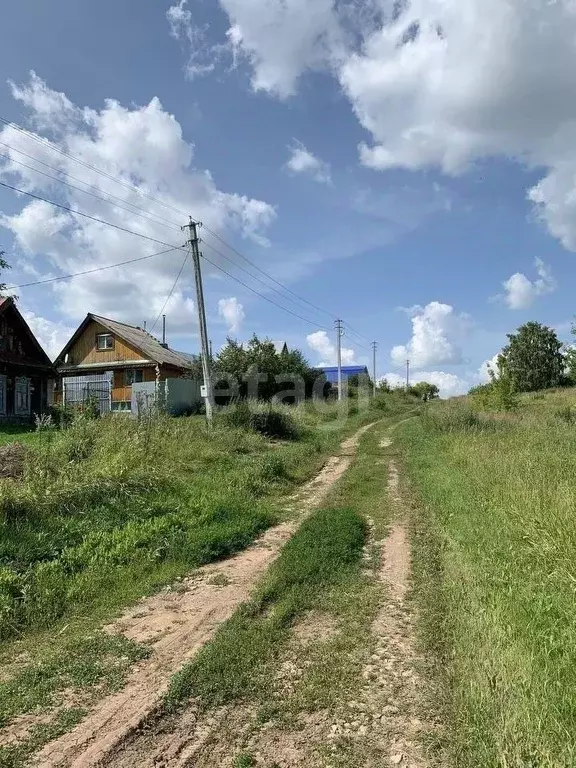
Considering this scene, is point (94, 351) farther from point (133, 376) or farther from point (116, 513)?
point (116, 513)

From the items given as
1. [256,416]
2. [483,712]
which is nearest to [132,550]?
[483,712]

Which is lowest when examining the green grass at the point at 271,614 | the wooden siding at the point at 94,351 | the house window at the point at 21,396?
the green grass at the point at 271,614

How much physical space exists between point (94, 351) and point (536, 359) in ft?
170

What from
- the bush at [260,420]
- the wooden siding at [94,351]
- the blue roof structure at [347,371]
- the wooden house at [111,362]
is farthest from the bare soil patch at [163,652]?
the blue roof structure at [347,371]

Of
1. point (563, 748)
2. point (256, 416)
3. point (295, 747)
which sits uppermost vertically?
point (256, 416)

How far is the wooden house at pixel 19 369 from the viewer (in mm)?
24516

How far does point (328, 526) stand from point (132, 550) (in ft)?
8.84

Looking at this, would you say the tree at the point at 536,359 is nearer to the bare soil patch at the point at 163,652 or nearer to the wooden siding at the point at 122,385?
the wooden siding at the point at 122,385

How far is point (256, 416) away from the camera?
18.3m

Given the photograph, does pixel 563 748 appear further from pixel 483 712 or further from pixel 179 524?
pixel 179 524

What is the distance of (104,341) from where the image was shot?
31.3 meters

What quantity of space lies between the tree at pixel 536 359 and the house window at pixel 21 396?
53.0 metres

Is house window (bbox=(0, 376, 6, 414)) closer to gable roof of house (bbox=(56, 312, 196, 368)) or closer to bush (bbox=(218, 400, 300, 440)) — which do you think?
gable roof of house (bbox=(56, 312, 196, 368))

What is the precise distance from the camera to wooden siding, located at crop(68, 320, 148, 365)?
100ft
